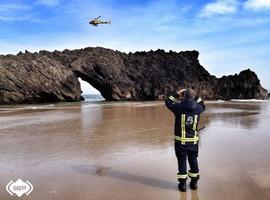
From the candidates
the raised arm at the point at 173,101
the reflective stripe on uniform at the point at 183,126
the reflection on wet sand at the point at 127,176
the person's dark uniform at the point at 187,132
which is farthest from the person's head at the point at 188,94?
the reflection on wet sand at the point at 127,176

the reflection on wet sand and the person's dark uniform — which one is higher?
the person's dark uniform

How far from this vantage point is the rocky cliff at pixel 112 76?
46.5 metres

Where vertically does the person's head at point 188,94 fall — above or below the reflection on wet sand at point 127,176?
above

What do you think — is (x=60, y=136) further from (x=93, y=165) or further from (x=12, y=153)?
(x=93, y=165)

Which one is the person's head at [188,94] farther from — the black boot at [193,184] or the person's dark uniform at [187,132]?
the black boot at [193,184]

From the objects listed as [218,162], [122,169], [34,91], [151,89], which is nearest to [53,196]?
[122,169]

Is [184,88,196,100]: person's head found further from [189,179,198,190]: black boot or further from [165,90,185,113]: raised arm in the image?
[189,179,198,190]: black boot

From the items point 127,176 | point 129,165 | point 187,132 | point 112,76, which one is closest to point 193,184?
point 187,132

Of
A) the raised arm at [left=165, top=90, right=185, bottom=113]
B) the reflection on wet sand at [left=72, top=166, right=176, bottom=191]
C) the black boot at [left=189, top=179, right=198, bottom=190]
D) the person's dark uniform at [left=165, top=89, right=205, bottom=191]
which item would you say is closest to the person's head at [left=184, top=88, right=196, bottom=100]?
the person's dark uniform at [left=165, top=89, right=205, bottom=191]

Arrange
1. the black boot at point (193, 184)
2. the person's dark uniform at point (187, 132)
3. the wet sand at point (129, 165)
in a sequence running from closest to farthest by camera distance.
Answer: the wet sand at point (129, 165), the black boot at point (193, 184), the person's dark uniform at point (187, 132)

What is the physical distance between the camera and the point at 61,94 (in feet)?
161

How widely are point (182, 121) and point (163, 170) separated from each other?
4.41ft

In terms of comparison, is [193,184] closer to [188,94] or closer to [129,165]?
[188,94]

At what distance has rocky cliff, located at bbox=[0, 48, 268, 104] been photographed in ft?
152
